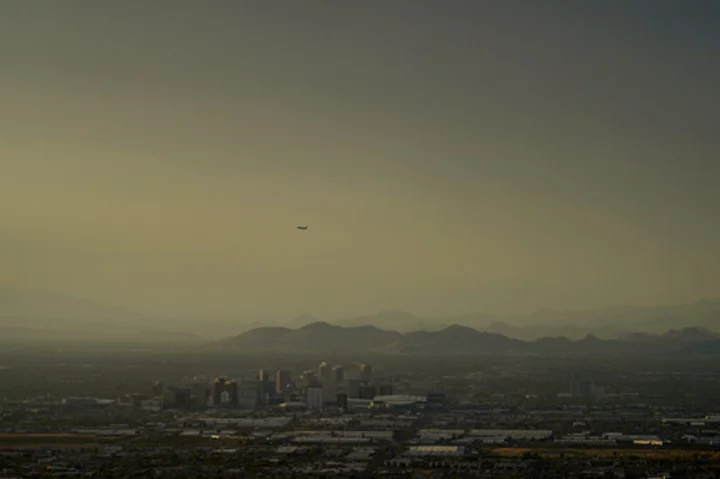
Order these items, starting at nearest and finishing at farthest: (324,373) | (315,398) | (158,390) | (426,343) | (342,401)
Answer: (315,398), (342,401), (158,390), (324,373), (426,343)

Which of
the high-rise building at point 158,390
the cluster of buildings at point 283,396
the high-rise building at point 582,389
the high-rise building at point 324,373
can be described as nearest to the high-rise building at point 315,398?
the cluster of buildings at point 283,396

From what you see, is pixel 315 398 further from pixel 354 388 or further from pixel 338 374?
pixel 338 374

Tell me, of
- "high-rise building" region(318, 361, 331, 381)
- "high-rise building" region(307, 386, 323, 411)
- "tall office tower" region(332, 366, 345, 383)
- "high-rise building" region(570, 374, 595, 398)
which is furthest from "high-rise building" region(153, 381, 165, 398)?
"high-rise building" region(570, 374, 595, 398)

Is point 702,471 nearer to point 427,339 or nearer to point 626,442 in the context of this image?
point 626,442

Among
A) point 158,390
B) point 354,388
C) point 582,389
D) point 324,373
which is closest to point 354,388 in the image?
point 354,388

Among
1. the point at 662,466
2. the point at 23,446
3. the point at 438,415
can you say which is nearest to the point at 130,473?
the point at 23,446

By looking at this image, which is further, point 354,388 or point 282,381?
point 282,381

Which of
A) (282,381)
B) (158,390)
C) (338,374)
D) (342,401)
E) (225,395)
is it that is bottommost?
(342,401)

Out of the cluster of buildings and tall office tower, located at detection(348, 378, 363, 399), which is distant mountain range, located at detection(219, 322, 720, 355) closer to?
tall office tower, located at detection(348, 378, 363, 399)
